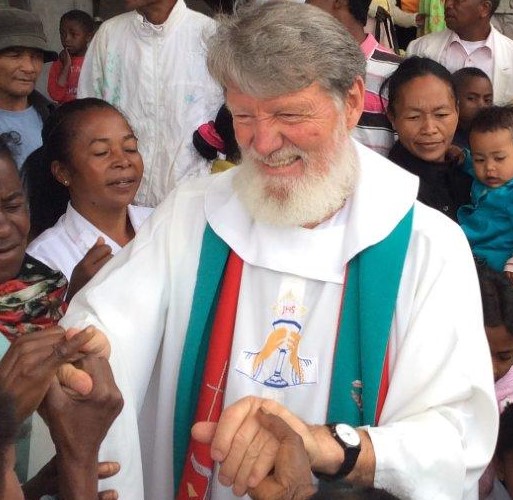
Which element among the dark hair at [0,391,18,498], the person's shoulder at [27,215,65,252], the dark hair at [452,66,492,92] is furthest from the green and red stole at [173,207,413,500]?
the dark hair at [452,66,492,92]

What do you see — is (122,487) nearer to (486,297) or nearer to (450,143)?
(486,297)

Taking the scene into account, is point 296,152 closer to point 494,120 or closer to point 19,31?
point 494,120

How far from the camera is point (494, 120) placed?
175 inches

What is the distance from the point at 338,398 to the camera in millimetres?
2600

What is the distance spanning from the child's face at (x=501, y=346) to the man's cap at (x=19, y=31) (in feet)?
9.50

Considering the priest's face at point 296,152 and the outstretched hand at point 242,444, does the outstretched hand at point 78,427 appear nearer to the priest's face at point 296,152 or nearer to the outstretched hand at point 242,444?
the outstretched hand at point 242,444

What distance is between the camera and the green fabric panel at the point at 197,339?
2715mm

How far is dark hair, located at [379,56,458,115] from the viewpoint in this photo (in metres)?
4.57

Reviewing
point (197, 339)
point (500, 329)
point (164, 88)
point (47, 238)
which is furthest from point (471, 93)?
point (197, 339)

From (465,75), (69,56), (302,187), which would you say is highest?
(302,187)

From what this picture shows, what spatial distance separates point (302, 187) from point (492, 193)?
1.89 metres

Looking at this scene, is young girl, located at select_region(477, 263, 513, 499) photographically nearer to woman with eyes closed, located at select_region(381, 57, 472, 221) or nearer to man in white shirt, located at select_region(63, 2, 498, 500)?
woman with eyes closed, located at select_region(381, 57, 472, 221)

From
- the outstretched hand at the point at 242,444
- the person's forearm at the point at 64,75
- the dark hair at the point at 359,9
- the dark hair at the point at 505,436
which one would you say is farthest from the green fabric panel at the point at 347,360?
the person's forearm at the point at 64,75

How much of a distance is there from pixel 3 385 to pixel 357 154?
1.27 metres
